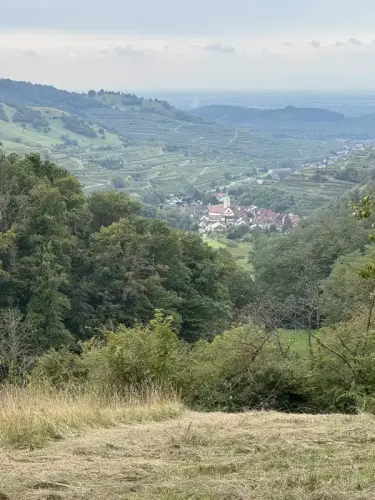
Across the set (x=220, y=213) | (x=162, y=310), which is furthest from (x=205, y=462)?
(x=220, y=213)

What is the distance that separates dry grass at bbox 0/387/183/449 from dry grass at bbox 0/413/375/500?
8.9 inches

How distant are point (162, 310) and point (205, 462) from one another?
1104 centimetres

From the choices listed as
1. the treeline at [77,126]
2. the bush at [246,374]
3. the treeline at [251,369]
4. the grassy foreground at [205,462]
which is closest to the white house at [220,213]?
the treeline at [77,126]

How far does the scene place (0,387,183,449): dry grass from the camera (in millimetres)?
5562

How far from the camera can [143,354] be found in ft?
27.9

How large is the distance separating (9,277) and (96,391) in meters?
15.5

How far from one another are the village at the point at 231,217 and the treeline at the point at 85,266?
152ft

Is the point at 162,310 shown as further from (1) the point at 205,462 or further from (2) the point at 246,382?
(1) the point at 205,462

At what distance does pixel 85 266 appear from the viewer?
26.9 meters

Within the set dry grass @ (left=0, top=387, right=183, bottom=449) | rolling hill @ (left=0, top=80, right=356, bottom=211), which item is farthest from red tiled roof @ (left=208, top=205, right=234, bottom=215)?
dry grass @ (left=0, top=387, right=183, bottom=449)

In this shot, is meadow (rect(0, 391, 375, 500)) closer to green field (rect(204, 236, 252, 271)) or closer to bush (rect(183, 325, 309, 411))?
bush (rect(183, 325, 309, 411))

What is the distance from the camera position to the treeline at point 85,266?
2234 cm

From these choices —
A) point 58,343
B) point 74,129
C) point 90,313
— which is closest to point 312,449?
point 58,343

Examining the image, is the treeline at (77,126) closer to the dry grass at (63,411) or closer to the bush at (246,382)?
the bush at (246,382)
